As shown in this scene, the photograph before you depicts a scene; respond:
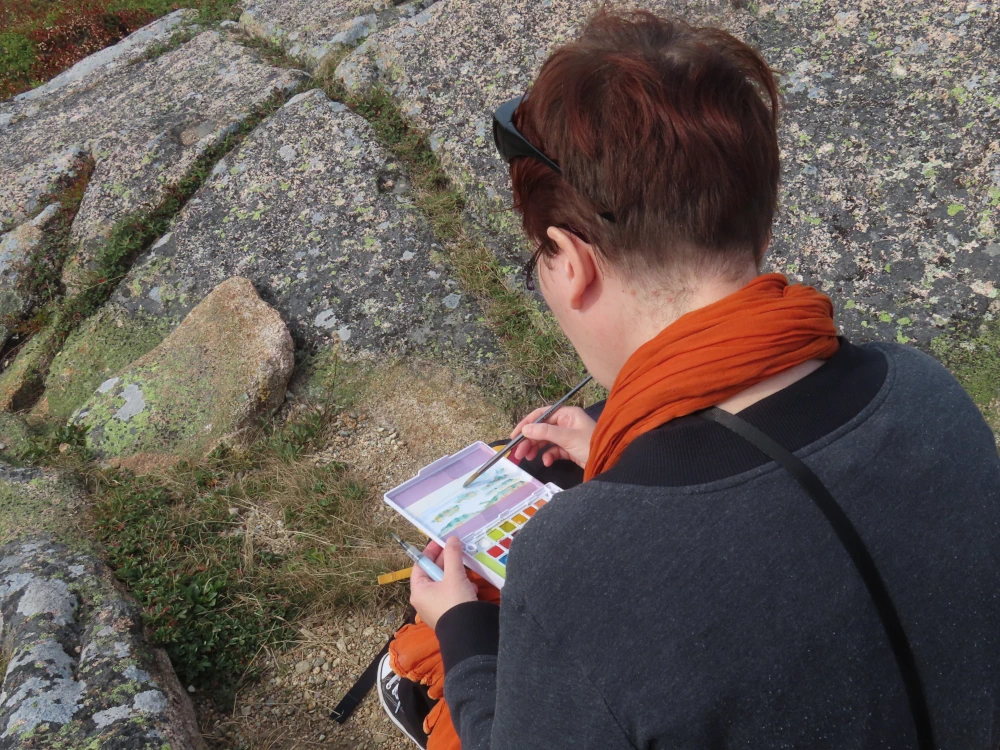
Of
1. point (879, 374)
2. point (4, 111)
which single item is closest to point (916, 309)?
point (879, 374)

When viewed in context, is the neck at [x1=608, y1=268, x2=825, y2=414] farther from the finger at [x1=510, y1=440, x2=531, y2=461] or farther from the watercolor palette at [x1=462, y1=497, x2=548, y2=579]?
the finger at [x1=510, y1=440, x2=531, y2=461]

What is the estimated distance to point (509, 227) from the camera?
4730 mm

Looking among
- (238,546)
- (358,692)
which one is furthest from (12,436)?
(358,692)

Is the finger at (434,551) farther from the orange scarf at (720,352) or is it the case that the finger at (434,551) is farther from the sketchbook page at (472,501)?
the orange scarf at (720,352)

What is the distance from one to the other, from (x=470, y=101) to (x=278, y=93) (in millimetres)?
1618

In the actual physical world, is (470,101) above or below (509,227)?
above

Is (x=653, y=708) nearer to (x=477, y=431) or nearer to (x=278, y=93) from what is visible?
(x=477, y=431)

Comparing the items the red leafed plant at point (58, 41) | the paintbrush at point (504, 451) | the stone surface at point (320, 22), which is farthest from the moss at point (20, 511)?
the red leafed plant at point (58, 41)

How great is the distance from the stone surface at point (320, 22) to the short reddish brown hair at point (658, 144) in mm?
5033

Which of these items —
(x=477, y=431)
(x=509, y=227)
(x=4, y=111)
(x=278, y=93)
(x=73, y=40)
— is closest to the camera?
(x=477, y=431)

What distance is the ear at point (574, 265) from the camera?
166 centimetres

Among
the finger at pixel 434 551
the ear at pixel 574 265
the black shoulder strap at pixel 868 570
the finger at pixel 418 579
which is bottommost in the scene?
the finger at pixel 434 551

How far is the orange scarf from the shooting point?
4.60 feet

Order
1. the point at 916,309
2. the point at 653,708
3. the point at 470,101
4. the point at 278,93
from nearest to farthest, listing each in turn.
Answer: the point at 653,708, the point at 916,309, the point at 470,101, the point at 278,93
